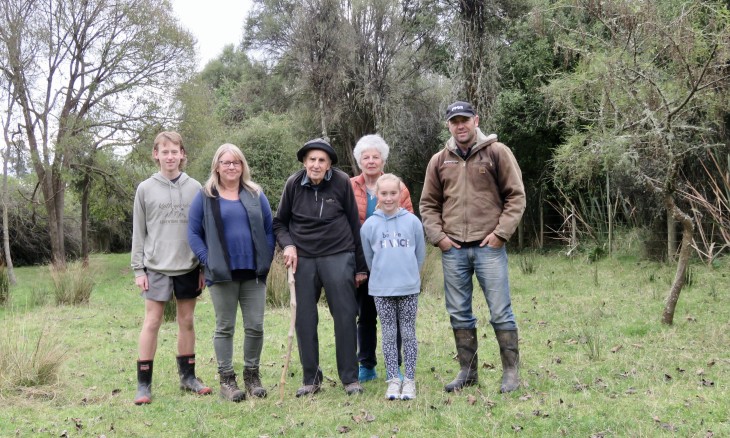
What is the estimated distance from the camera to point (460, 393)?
4207 mm

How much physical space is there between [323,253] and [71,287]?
7159mm

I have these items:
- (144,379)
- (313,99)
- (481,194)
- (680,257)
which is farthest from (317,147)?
(313,99)

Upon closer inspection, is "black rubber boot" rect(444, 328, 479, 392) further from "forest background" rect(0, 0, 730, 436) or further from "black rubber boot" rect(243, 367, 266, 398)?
"black rubber boot" rect(243, 367, 266, 398)

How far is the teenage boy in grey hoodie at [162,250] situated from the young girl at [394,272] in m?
1.26

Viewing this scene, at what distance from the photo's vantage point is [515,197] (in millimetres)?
4137

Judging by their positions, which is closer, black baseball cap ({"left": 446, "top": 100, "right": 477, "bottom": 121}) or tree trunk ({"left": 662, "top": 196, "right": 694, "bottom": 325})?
black baseball cap ({"left": 446, "top": 100, "right": 477, "bottom": 121})

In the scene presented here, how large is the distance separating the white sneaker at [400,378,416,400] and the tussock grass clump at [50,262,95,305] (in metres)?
7.47

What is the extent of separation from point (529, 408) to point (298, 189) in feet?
6.77

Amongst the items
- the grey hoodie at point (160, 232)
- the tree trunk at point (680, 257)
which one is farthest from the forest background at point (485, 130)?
the grey hoodie at point (160, 232)

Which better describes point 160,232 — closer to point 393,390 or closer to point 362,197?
point 362,197

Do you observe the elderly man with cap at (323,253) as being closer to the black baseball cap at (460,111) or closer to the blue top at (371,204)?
the blue top at (371,204)

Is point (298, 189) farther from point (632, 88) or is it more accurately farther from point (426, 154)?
point (426, 154)

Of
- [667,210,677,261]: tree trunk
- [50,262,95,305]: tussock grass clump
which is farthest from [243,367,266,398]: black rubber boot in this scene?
[667,210,677,261]: tree trunk

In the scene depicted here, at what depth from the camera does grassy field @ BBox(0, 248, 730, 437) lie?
3.58 m
